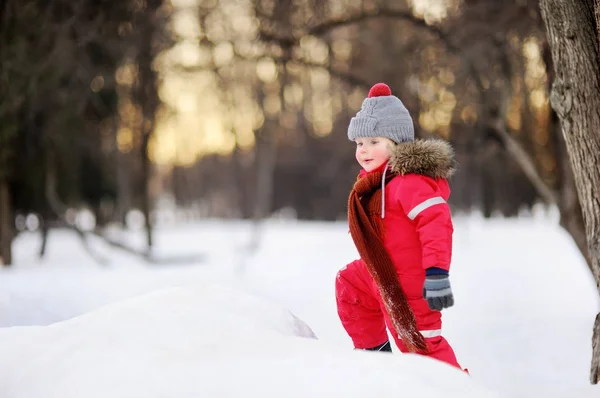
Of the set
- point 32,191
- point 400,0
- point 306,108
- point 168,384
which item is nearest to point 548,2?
point 168,384

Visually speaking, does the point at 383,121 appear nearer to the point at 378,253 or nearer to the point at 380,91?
the point at 380,91

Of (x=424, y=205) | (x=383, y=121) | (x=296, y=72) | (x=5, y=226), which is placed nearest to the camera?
(x=424, y=205)

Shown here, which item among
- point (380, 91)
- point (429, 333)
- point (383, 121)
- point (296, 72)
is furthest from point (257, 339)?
point (296, 72)

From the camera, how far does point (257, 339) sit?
7.14 ft

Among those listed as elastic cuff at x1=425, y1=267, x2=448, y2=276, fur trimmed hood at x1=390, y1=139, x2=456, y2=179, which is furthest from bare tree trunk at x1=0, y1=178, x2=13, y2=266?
elastic cuff at x1=425, y1=267, x2=448, y2=276

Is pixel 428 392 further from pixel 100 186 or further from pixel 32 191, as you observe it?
pixel 100 186

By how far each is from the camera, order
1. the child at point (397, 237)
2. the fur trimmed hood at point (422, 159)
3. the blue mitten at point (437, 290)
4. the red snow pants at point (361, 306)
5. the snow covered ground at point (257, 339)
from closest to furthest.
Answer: the snow covered ground at point (257, 339) < the blue mitten at point (437, 290) < the child at point (397, 237) < the fur trimmed hood at point (422, 159) < the red snow pants at point (361, 306)

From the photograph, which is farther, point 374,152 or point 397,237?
point 374,152

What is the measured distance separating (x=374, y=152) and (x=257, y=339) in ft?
4.28

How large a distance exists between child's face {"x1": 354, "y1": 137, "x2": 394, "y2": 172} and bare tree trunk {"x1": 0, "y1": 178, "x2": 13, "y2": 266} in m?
8.86

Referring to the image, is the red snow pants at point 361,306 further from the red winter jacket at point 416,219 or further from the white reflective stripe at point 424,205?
the white reflective stripe at point 424,205

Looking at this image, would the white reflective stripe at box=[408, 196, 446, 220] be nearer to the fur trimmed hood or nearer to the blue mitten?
the fur trimmed hood

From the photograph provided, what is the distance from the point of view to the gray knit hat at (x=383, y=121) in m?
3.12

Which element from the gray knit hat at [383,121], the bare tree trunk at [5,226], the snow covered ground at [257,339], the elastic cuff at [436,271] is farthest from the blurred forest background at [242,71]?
the elastic cuff at [436,271]
